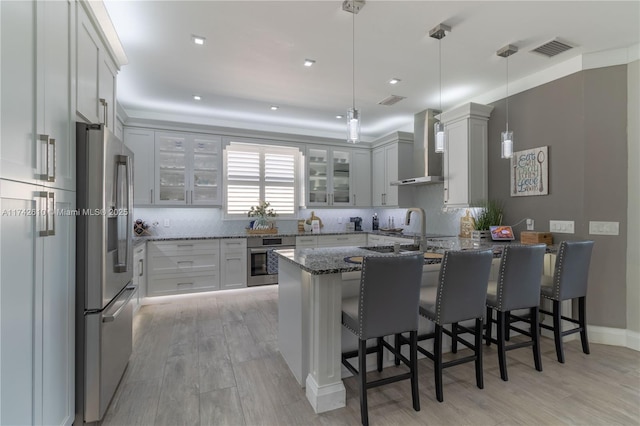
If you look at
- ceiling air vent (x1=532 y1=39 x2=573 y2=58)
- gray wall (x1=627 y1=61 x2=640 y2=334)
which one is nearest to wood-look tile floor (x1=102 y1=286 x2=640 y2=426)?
gray wall (x1=627 y1=61 x2=640 y2=334)

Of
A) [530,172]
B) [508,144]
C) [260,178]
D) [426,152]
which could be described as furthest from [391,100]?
[260,178]

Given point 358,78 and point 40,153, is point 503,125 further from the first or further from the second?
point 40,153

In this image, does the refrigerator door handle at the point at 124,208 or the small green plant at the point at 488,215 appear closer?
the refrigerator door handle at the point at 124,208

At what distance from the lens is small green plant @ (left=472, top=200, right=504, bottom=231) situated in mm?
3607

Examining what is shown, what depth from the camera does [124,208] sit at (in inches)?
82.5

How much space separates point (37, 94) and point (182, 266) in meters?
3.35

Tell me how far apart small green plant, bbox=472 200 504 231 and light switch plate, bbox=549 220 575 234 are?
528 mm

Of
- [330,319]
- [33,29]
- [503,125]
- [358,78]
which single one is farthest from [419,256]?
[503,125]

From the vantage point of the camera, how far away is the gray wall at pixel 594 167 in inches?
112

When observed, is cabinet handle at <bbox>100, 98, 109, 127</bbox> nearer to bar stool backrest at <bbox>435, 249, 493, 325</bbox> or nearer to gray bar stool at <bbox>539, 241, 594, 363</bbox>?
bar stool backrest at <bbox>435, 249, 493, 325</bbox>

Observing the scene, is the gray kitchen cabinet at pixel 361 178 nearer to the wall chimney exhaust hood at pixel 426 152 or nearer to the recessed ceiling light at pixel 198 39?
the wall chimney exhaust hood at pixel 426 152

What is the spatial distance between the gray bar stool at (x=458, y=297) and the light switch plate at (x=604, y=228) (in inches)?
67.5

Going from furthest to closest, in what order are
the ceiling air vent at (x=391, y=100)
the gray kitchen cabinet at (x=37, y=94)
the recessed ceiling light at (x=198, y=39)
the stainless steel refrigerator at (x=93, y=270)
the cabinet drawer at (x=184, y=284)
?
the cabinet drawer at (x=184, y=284)
the ceiling air vent at (x=391, y=100)
the recessed ceiling light at (x=198, y=39)
the stainless steel refrigerator at (x=93, y=270)
the gray kitchen cabinet at (x=37, y=94)

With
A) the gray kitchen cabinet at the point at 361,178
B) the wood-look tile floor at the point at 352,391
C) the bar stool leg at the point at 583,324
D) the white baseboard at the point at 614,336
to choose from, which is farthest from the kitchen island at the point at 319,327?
the gray kitchen cabinet at the point at 361,178
